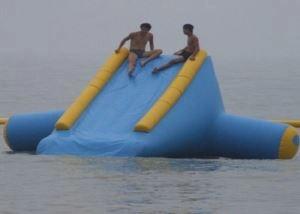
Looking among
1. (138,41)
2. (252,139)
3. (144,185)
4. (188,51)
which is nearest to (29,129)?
(138,41)

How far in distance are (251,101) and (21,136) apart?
20906 mm

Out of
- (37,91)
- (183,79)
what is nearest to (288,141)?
(183,79)

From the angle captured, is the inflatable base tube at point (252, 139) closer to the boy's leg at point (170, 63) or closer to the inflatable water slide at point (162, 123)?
the inflatable water slide at point (162, 123)

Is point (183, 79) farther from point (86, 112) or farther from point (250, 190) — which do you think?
point (250, 190)

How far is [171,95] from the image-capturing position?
862 inches

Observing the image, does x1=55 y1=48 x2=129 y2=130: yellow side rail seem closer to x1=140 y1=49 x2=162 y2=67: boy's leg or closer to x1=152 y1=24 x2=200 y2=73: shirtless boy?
x1=140 y1=49 x2=162 y2=67: boy's leg

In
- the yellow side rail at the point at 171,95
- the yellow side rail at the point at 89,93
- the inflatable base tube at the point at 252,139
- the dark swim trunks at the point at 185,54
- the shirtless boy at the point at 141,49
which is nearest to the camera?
the yellow side rail at the point at 171,95

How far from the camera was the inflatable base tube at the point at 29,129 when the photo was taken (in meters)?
23.3

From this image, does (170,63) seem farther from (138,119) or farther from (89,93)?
(138,119)

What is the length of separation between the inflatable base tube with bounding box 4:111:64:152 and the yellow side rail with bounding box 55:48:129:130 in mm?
510

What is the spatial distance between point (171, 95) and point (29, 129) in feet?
8.88

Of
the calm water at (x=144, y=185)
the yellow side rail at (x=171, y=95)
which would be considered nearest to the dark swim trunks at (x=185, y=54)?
the yellow side rail at (x=171, y=95)

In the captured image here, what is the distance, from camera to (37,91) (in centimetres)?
5066

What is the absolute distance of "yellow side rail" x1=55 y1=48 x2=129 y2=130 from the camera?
22062 mm
